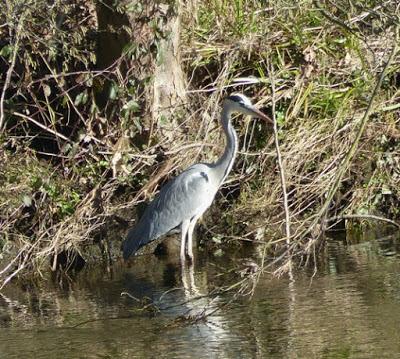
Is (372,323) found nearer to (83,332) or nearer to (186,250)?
(83,332)

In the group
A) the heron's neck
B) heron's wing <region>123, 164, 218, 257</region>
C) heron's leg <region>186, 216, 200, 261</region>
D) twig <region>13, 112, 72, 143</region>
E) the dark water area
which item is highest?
twig <region>13, 112, 72, 143</region>

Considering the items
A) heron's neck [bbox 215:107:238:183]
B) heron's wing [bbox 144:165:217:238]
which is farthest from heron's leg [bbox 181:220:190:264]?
heron's neck [bbox 215:107:238:183]

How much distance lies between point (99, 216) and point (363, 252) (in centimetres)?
220

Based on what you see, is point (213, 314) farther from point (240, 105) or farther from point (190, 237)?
point (240, 105)

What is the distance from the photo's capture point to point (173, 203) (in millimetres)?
9094

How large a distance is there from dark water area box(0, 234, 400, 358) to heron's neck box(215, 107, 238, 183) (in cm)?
72

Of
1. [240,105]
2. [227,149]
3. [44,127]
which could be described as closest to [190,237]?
[227,149]

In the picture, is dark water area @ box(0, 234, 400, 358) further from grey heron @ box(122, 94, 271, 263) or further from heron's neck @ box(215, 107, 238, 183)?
heron's neck @ box(215, 107, 238, 183)

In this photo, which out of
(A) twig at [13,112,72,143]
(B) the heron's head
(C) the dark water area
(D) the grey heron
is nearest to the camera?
(C) the dark water area

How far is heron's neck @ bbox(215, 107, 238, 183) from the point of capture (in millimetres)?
9062

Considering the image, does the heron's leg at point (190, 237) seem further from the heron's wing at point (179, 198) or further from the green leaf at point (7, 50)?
the green leaf at point (7, 50)

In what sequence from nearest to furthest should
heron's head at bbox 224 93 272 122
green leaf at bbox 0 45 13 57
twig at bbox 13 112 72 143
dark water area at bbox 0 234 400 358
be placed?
1. dark water area at bbox 0 234 400 358
2. green leaf at bbox 0 45 13 57
3. heron's head at bbox 224 93 272 122
4. twig at bbox 13 112 72 143

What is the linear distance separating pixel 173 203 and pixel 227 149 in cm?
64

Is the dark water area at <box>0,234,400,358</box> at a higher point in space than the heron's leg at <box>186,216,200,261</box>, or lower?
lower
